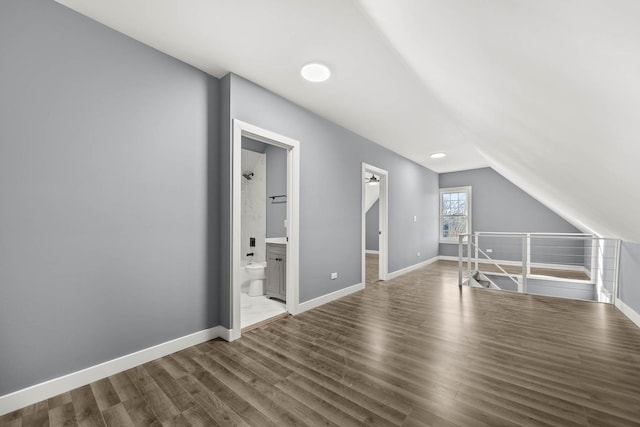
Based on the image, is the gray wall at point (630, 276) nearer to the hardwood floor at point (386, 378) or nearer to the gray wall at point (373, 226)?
the hardwood floor at point (386, 378)

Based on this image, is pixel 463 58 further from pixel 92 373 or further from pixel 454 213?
pixel 454 213

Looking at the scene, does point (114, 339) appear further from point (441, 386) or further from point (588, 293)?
point (588, 293)

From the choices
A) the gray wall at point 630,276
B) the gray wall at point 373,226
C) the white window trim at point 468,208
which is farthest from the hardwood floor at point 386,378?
the gray wall at point 373,226

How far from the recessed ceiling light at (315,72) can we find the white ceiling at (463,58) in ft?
0.26

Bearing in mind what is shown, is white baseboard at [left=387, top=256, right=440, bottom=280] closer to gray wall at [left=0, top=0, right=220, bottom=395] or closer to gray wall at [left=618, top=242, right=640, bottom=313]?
gray wall at [left=618, top=242, right=640, bottom=313]

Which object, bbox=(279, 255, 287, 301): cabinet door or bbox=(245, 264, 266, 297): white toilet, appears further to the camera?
bbox=(245, 264, 266, 297): white toilet

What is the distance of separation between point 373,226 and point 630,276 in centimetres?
667

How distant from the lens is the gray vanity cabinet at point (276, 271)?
12.4ft

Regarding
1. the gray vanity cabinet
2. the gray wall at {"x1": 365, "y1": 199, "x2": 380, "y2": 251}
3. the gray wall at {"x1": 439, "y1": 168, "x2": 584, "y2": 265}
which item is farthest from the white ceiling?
the gray wall at {"x1": 365, "y1": 199, "x2": 380, "y2": 251}

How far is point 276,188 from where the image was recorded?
4.75 metres

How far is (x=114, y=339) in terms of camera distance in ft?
6.76

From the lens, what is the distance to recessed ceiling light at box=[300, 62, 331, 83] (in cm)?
255

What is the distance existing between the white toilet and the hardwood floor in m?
1.16

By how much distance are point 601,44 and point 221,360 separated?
2.84 metres
